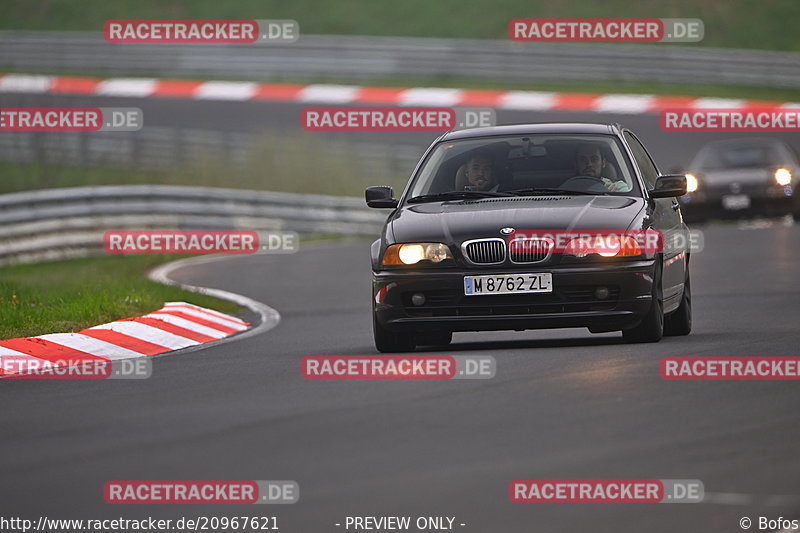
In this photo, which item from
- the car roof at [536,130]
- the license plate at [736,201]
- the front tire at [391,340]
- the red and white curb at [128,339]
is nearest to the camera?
the front tire at [391,340]

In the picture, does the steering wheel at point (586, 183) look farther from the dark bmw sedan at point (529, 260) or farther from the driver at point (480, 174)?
the driver at point (480, 174)

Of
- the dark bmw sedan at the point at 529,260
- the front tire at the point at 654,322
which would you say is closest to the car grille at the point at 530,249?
the dark bmw sedan at the point at 529,260

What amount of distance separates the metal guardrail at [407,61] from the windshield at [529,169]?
26396 mm

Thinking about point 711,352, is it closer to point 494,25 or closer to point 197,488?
point 197,488

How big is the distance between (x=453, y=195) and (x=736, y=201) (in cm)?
1415

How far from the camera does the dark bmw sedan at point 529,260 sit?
1053cm

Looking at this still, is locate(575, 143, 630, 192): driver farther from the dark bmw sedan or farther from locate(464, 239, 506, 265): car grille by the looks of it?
locate(464, 239, 506, 265): car grille

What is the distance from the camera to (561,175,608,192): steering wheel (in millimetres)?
11523

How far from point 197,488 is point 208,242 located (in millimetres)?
20268

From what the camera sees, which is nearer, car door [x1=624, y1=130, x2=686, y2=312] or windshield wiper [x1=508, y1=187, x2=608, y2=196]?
car door [x1=624, y1=130, x2=686, y2=312]

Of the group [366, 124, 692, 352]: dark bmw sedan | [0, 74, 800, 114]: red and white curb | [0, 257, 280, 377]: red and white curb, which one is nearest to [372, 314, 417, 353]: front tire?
[366, 124, 692, 352]: dark bmw sedan

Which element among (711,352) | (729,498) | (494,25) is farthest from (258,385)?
(494,25)

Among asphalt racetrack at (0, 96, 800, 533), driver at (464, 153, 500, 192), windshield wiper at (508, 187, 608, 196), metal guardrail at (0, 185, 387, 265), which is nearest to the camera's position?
asphalt racetrack at (0, 96, 800, 533)

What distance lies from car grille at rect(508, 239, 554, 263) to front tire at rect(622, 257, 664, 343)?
0.72m
